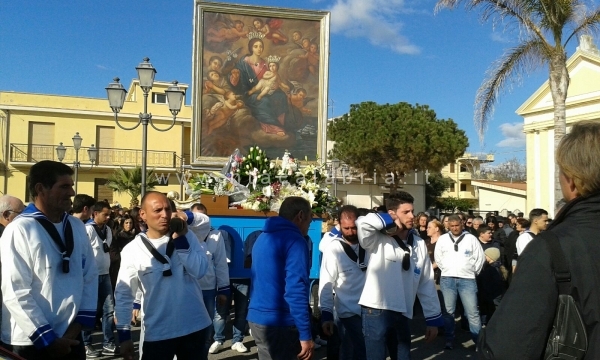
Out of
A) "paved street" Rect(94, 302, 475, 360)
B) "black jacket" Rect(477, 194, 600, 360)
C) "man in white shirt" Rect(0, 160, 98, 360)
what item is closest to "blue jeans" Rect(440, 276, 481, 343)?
"paved street" Rect(94, 302, 475, 360)

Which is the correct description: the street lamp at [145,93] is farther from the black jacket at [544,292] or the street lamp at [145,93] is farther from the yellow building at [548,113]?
the yellow building at [548,113]

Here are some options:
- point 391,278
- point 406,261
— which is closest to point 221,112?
point 406,261

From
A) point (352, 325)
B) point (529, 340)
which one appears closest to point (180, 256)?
point (352, 325)

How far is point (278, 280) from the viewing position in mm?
3926

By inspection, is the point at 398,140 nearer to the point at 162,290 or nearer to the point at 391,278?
the point at 391,278

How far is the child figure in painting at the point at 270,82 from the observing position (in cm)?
1212

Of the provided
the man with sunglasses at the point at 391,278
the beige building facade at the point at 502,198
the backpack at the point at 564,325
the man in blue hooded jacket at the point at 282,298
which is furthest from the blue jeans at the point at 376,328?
the beige building facade at the point at 502,198

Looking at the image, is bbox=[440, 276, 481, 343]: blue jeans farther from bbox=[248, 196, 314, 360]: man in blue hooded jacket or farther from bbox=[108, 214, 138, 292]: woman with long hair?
bbox=[108, 214, 138, 292]: woman with long hair

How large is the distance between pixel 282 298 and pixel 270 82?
8846 millimetres

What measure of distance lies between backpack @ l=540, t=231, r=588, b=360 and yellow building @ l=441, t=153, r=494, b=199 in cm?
5766

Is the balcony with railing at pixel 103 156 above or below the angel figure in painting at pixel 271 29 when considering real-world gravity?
below

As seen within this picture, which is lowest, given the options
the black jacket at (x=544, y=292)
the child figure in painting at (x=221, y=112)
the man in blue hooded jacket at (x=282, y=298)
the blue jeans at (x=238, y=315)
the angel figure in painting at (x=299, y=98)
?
the blue jeans at (x=238, y=315)

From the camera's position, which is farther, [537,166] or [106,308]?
[537,166]

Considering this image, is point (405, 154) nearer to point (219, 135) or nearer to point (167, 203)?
point (219, 135)
